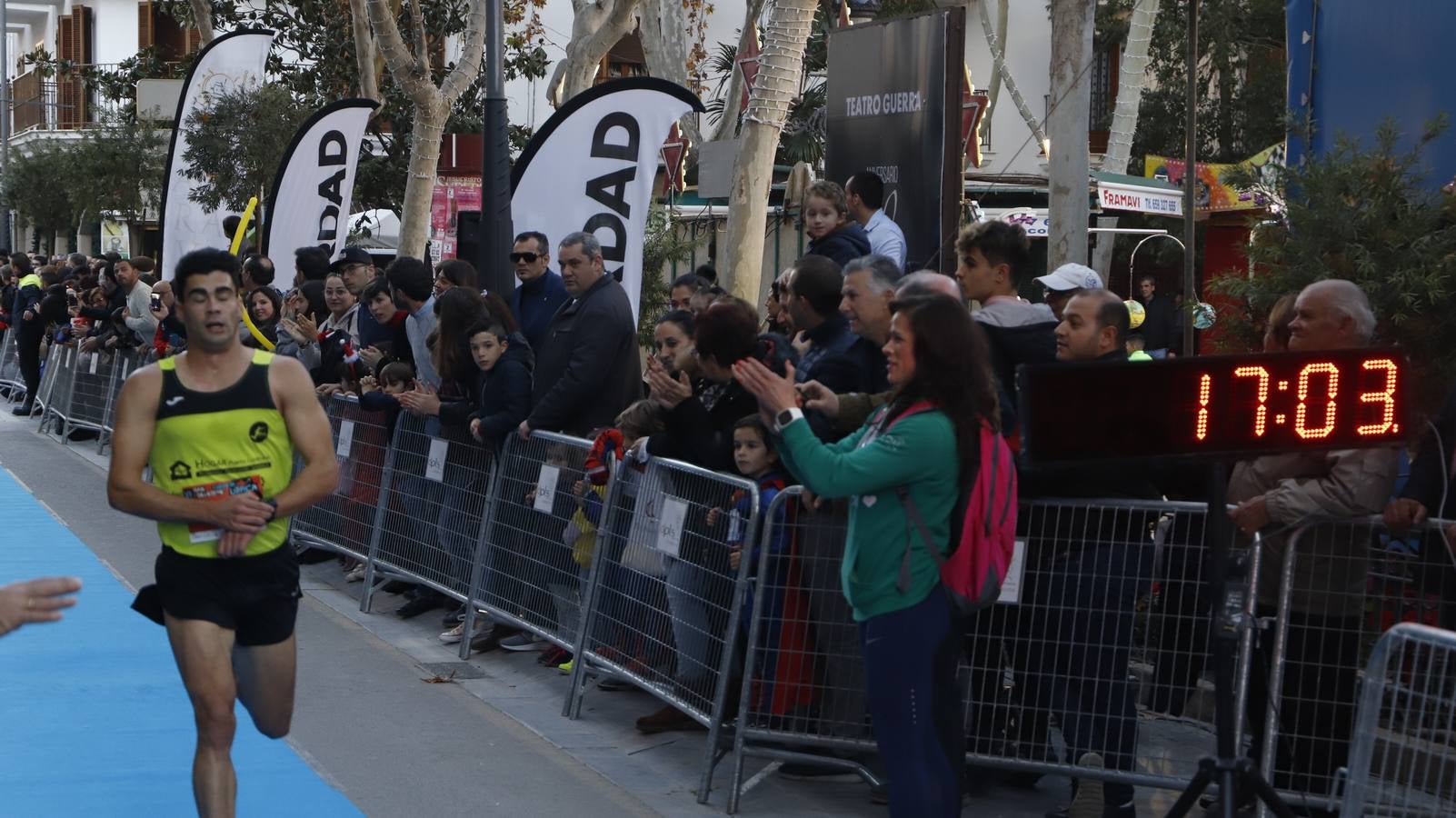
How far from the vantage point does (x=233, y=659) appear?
5.46 m

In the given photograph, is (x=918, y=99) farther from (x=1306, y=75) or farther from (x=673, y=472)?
(x=673, y=472)

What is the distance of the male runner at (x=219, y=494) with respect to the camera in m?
5.25

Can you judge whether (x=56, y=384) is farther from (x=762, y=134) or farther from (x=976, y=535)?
(x=976, y=535)

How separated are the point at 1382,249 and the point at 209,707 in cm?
519

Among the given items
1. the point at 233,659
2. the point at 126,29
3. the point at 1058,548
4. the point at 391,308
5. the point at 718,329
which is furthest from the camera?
the point at 126,29

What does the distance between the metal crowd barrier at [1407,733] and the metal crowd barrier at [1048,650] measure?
1.47m

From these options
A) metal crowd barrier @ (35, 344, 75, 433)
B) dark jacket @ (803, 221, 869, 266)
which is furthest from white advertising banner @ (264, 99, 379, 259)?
dark jacket @ (803, 221, 869, 266)

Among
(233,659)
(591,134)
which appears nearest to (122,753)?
(233,659)

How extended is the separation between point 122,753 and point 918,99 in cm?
526

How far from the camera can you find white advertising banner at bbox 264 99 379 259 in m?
16.3

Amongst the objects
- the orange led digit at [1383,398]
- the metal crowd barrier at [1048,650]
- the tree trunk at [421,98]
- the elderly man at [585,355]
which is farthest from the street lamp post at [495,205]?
the orange led digit at [1383,398]

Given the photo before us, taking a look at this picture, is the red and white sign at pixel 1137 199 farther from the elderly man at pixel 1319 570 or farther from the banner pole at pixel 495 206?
the elderly man at pixel 1319 570

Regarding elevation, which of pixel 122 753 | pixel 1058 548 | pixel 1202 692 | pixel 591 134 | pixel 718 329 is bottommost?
pixel 122 753

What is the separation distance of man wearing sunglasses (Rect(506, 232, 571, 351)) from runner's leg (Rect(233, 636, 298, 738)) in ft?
15.6
